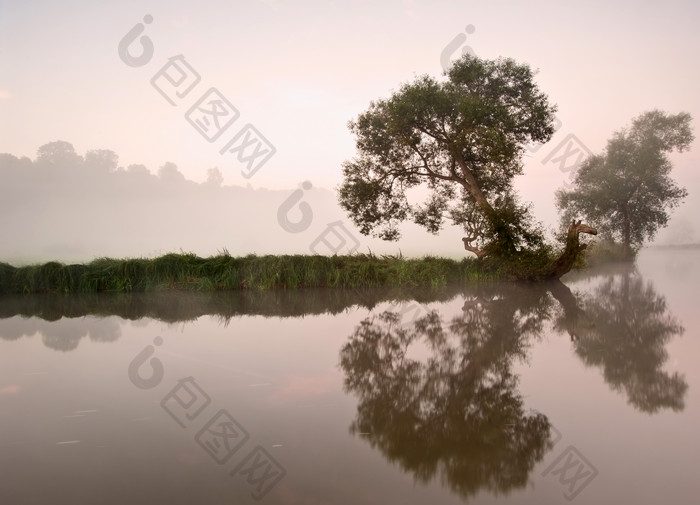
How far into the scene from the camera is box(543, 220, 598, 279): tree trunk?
55.0ft

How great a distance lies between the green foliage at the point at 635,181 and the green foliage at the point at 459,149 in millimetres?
13540

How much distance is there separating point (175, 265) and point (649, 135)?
29.3 metres

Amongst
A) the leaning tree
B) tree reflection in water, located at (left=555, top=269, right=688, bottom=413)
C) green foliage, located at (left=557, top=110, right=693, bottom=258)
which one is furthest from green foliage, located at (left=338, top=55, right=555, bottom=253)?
green foliage, located at (left=557, top=110, right=693, bottom=258)

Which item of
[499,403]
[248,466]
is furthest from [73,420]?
[499,403]

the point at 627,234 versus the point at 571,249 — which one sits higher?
the point at 627,234

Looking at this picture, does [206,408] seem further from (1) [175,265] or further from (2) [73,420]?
(1) [175,265]

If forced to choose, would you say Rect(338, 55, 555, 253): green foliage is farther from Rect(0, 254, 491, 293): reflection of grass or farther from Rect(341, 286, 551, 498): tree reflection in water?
Rect(341, 286, 551, 498): tree reflection in water

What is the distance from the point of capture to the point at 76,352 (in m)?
6.39

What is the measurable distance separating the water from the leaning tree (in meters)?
Result: 9.42

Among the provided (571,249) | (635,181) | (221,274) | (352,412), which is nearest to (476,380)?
(352,412)

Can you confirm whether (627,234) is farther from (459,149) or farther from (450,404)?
(450,404)

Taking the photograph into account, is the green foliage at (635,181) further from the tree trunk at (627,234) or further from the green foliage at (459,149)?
the green foliage at (459,149)

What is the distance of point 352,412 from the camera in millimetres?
3947

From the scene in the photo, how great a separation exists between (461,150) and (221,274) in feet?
34.2
